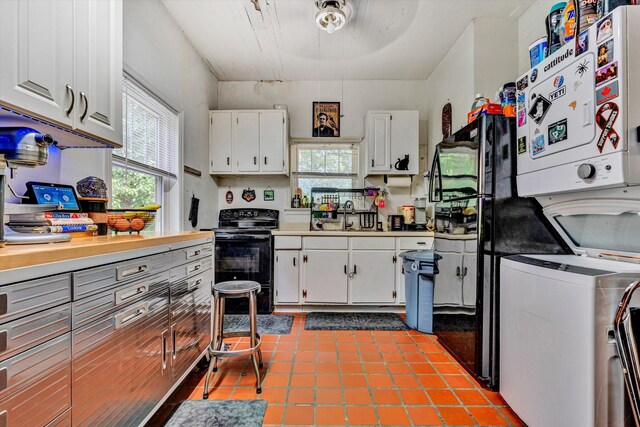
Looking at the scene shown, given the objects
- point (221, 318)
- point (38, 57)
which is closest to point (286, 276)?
point (221, 318)

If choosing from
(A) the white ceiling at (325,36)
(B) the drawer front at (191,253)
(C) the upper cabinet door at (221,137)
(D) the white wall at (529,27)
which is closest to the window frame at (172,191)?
(C) the upper cabinet door at (221,137)

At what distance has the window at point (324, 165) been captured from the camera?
3.90 metres

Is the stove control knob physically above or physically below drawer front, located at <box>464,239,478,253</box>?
above

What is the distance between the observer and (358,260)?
10.5 ft

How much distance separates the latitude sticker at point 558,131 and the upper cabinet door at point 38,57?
7.17 ft

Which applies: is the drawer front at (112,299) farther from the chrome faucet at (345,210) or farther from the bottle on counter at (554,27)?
the chrome faucet at (345,210)

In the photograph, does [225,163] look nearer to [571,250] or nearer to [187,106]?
[187,106]

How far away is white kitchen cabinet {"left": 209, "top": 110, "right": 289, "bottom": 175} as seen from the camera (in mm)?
3580

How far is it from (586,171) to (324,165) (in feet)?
9.63

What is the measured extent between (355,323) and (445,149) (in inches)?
72.0

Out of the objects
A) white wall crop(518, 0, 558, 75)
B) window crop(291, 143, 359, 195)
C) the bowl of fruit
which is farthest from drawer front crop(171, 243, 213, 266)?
white wall crop(518, 0, 558, 75)

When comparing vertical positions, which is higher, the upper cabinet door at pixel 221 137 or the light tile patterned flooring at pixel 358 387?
the upper cabinet door at pixel 221 137

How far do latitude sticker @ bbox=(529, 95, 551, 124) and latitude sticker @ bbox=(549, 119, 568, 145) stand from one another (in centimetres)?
9

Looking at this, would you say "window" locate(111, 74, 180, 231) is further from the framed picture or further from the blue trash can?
the blue trash can
